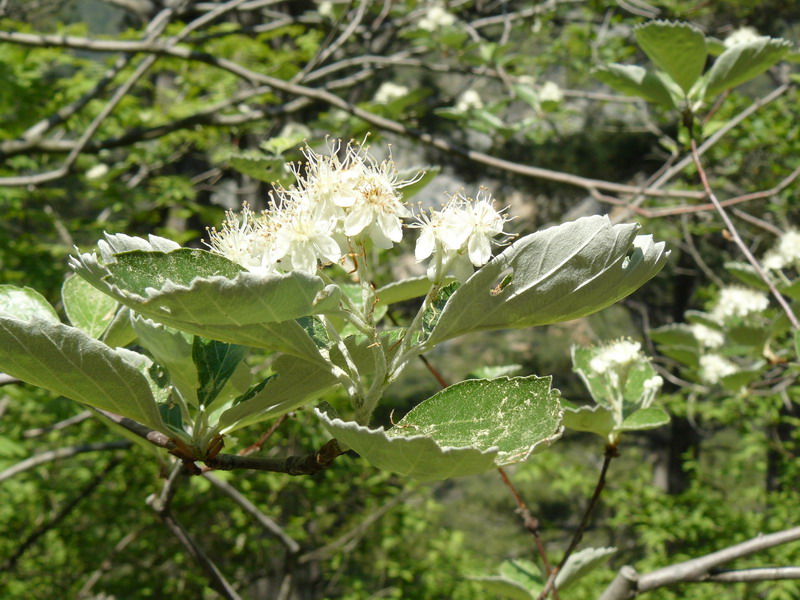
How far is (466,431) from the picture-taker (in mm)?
658

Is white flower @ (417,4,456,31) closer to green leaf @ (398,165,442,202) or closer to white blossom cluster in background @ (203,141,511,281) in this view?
green leaf @ (398,165,442,202)

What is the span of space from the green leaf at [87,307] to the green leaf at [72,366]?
10.0 inches

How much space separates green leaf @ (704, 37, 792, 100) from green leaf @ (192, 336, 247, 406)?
1336mm

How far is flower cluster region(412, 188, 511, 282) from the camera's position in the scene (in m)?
0.73

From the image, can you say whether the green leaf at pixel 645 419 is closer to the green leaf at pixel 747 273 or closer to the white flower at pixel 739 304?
the green leaf at pixel 747 273

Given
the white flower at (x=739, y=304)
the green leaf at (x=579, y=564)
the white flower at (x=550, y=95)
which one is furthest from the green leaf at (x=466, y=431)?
the white flower at (x=550, y=95)

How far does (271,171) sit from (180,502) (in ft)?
9.92

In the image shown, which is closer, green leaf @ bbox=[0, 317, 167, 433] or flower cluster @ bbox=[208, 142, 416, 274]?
green leaf @ bbox=[0, 317, 167, 433]

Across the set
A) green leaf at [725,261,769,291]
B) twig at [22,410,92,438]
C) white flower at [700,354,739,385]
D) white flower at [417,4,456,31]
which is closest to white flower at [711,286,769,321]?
white flower at [700,354,739,385]

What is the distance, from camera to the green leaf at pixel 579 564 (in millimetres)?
1179

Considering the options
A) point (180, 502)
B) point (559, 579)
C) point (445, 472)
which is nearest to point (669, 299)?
point (180, 502)

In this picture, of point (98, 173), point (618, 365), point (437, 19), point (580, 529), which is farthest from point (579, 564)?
point (437, 19)

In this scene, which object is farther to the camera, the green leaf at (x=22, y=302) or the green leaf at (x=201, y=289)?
the green leaf at (x=22, y=302)

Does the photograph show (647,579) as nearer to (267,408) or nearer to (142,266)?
(267,408)
